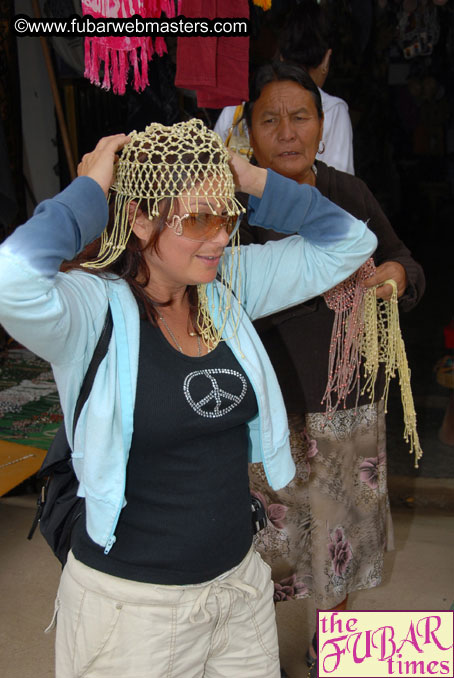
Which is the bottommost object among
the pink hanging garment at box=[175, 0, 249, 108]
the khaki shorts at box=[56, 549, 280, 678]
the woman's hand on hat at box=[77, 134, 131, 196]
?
the khaki shorts at box=[56, 549, 280, 678]

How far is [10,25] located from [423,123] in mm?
4860

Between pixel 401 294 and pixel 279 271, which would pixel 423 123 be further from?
pixel 279 271

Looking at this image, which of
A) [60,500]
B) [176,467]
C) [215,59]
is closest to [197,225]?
[176,467]

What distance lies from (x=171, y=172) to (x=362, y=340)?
944mm

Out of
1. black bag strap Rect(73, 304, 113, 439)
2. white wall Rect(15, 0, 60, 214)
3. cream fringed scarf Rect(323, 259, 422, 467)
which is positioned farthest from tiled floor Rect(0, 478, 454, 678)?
white wall Rect(15, 0, 60, 214)

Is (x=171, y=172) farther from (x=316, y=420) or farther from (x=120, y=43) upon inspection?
(x=120, y=43)

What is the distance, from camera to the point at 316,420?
7.39 ft

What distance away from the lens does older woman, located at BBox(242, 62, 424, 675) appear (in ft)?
7.16

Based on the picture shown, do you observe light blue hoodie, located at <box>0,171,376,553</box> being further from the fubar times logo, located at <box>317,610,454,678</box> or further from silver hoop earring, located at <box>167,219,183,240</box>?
the fubar times logo, located at <box>317,610,454,678</box>

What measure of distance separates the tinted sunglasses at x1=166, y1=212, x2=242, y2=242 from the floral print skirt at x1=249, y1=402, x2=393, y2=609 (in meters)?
0.94

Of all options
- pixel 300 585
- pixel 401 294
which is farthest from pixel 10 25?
pixel 300 585

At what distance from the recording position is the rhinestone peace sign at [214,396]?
1.47m

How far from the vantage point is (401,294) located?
214 cm

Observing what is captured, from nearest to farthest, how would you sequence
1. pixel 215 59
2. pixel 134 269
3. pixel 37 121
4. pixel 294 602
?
1. pixel 134 269
2. pixel 215 59
3. pixel 294 602
4. pixel 37 121
